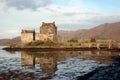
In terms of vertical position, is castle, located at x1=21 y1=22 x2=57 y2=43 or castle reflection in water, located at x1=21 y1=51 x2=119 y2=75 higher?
castle, located at x1=21 y1=22 x2=57 y2=43

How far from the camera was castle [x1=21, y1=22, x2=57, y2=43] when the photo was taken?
369ft

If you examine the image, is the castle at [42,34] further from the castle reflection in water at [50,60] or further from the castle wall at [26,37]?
the castle reflection in water at [50,60]

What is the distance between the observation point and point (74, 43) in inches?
4117

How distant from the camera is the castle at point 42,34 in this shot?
369ft

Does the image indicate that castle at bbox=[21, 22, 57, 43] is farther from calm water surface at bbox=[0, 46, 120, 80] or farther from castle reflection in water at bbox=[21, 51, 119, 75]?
calm water surface at bbox=[0, 46, 120, 80]

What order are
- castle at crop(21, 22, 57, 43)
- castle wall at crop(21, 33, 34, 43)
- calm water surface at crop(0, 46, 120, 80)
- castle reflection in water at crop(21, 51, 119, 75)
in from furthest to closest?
castle at crop(21, 22, 57, 43) < castle wall at crop(21, 33, 34, 43) < castle reflection in water at crop(21, 51, 119, 75) < calm water surface at crop(0, 46, 120, 80)

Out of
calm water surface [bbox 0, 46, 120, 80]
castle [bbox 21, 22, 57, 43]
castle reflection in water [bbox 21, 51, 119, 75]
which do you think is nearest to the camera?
calm water surface [bbox 0, 46, 120, 80]

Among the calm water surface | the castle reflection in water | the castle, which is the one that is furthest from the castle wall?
the calm water surface

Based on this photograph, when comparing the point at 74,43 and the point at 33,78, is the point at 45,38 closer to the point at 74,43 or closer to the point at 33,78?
the point at 74,43

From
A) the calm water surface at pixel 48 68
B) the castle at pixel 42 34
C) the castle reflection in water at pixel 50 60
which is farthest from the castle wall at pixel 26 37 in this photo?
the calm water surface at pixel 48 68

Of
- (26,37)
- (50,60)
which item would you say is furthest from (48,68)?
(26,37)

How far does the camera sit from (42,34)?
382 feet

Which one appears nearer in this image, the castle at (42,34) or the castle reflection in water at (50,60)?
the castle reflection in water at (50,60)

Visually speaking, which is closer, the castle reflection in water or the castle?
the castle reflection in water
